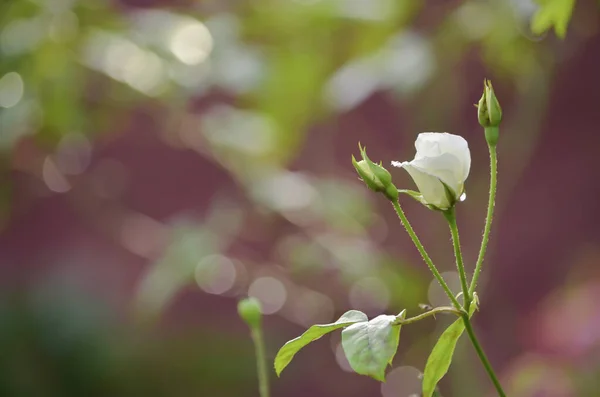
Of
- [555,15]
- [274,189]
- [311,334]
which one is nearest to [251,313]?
[311,334]

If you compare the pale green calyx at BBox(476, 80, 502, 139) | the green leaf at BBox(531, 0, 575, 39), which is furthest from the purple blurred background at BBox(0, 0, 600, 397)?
the pale green calyx at BBox(476, 80, 502, 139)

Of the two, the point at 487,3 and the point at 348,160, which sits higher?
the point at 487,3

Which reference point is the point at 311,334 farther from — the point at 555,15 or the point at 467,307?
the point at 555,15

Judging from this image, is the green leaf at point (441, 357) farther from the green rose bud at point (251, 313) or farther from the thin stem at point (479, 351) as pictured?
the green rose bud at point (251, 313)

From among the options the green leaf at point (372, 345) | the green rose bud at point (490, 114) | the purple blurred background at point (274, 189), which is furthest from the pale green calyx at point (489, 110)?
the purple blurred background at point (274, 189)

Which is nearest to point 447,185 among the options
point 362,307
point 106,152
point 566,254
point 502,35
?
point 502,35

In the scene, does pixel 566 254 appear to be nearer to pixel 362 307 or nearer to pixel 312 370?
pixel 362 307

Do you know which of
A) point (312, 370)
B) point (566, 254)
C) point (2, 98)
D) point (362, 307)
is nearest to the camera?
point (2, 98)
